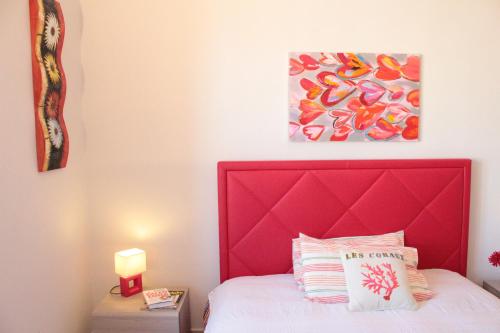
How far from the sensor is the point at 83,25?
2229 millimetres

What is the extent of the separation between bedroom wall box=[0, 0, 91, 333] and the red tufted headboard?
924mm

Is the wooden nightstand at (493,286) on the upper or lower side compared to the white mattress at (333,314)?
lower

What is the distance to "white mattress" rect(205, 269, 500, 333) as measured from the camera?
A: 1.66 metres

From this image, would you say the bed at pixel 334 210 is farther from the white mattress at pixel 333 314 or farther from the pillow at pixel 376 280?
the pillow at pixel 376 280

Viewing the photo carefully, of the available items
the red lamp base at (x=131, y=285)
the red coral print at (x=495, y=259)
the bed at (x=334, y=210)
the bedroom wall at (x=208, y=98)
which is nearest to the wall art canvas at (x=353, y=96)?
the bedroom wall at (x=208, y=98)

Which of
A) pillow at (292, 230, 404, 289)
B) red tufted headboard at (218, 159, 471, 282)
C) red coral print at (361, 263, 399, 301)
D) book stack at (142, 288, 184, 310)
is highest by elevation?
red tufted headboard at (218, 159, 471, 282)

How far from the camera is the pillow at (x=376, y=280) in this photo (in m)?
1.81

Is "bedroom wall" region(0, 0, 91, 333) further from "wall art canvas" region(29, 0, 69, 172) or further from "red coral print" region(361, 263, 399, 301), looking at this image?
"red coral print" region(361, 263, 399, 301)

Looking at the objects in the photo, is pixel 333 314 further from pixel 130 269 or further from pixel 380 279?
pixel 130 269

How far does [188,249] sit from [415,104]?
186cm

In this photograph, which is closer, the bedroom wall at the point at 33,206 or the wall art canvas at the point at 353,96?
the bedroom wall at the point at 33,206

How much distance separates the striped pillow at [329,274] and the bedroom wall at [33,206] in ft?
4.62

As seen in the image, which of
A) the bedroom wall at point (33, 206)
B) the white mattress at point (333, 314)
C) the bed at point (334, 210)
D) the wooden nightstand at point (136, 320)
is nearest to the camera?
the bedroom wall at point (33, 206)

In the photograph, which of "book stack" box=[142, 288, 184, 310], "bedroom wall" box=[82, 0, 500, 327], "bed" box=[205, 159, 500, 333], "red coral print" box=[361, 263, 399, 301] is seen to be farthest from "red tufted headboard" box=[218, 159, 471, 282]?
"red coral print" box=[361, 263, 399, 301]
